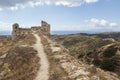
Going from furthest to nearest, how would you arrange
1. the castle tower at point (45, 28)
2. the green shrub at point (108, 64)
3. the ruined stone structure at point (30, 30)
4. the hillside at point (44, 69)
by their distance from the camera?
1. the green shrub at point (108, 64)
2. the castle tower at point (45, 28)
3. the ruined stone structure at point (30, 30)
4. the hillside at point (44, 69)

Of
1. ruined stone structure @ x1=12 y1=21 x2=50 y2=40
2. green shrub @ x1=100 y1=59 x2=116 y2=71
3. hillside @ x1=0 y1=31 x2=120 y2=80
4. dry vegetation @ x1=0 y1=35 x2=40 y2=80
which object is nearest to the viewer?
hillside @ x1=0 y1=31 x2=120 y2=80

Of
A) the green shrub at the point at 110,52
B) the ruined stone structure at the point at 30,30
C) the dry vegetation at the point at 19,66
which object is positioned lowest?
the green shrub at the point at 110,52

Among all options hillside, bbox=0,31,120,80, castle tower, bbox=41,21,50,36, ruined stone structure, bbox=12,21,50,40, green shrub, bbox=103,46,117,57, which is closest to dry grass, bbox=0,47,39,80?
hillside, bbox=0,31,120,80

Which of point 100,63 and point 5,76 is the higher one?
point 5,76

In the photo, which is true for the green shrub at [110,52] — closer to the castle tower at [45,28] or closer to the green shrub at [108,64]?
the green shrub at [108,64]

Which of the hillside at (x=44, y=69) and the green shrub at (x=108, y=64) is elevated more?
the hillside at (x=44, y=69)

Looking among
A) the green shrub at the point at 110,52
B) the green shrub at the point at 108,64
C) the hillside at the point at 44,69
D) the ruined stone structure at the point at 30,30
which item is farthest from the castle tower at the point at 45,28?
the hillside at the point at 44,69

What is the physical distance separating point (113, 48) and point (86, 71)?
8649 centimetres

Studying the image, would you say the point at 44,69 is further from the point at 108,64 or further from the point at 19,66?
the point at 108,64

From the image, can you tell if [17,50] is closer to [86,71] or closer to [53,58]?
[53,58]

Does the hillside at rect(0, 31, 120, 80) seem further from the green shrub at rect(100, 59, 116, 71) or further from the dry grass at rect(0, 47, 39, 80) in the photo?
the green shrub at rect(100, 59, 116, 71)

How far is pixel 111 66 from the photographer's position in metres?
92.3

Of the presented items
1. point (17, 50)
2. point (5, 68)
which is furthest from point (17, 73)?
point (17, 50)

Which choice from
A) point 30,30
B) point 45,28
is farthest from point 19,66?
point 30,30
